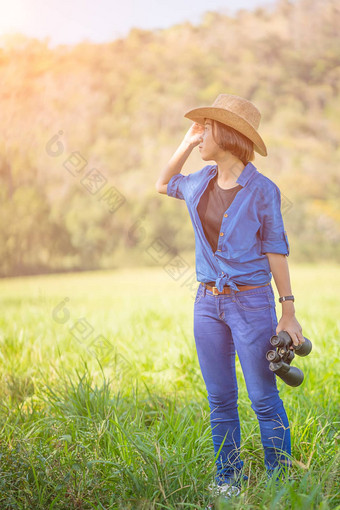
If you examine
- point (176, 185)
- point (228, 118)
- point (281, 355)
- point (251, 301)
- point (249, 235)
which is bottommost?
point (281, 355)

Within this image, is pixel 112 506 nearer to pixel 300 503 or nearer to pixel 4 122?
pixel 300 503

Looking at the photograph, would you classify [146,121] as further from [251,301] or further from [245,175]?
[251,301]

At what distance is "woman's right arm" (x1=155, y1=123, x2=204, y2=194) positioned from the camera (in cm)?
242

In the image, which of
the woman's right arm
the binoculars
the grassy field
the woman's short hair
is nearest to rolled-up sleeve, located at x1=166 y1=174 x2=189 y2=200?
the woman's right arm

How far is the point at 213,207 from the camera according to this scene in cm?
230

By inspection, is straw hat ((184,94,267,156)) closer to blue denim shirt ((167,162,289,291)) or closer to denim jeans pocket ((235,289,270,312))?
blue denim shirt ((167,162,289,291))

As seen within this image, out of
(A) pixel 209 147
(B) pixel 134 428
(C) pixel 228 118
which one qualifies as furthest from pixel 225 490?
(C) pixel 228 118

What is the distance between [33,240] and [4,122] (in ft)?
10.5

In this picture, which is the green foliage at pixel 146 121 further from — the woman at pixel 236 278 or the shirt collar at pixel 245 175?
the shirt collar at pixel 245 175

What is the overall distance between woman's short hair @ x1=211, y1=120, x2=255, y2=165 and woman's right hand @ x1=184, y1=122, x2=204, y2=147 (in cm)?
11

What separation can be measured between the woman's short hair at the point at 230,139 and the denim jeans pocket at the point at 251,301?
0.60 meters

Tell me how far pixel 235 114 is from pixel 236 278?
0.68 m

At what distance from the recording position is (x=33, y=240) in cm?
1418

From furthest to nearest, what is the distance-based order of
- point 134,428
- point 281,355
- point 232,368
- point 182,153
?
1. point 134,428
2. point 182,153
3. point 232,368
4. point 281,355
